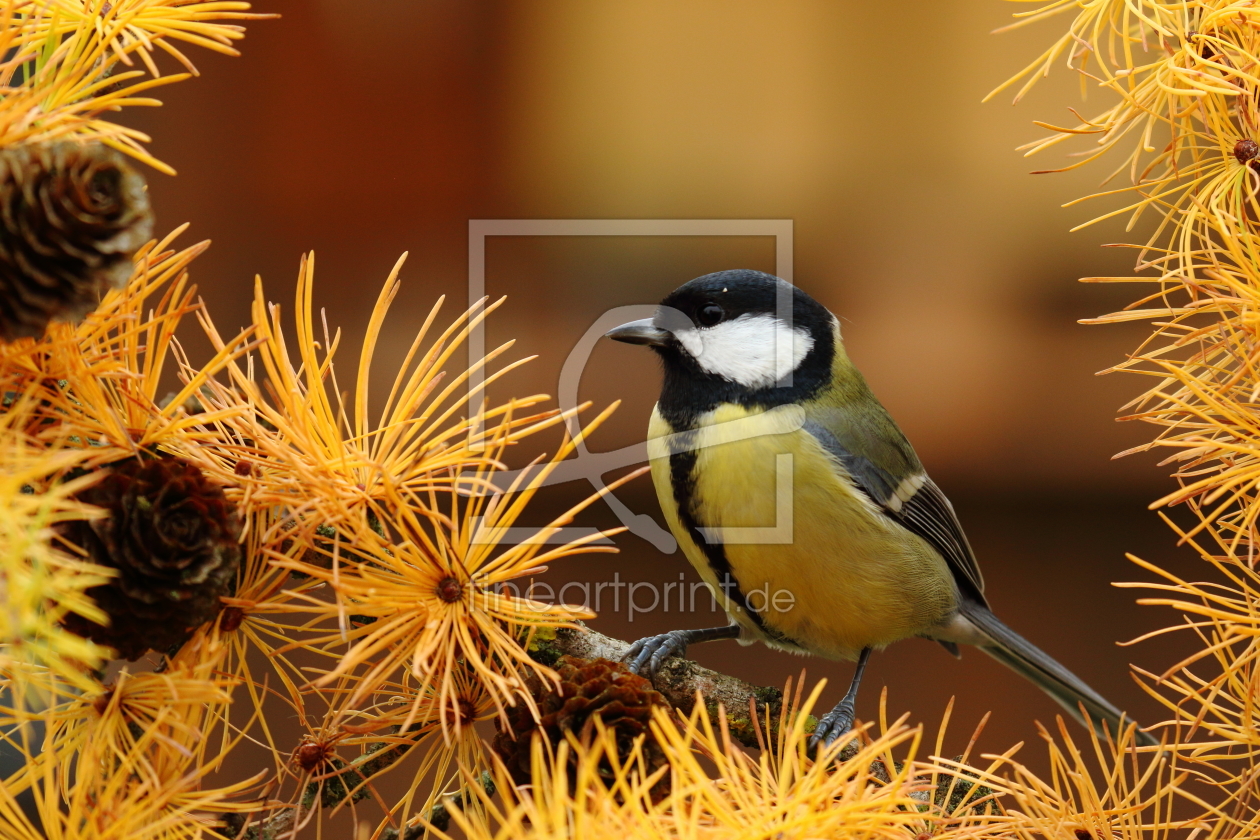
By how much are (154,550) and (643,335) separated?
2.33 ft

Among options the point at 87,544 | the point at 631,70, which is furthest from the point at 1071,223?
the point at 87,544

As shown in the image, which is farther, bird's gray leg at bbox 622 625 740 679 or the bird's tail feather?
the bird's tail feather

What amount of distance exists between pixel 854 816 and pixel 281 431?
12.9 inches

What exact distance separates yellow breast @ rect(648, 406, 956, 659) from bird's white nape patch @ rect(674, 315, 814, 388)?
4 centimetres

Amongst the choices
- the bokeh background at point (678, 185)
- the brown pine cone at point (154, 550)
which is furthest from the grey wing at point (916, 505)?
the brown pine cone at point (154, 550)

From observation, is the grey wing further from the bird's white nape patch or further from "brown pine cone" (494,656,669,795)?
"brown pine cone" (494,656,669,795)

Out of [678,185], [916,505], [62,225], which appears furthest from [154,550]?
[678,185]

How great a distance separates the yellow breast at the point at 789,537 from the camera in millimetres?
1002

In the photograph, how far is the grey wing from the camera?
109 cm

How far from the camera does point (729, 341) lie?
109 centimetres

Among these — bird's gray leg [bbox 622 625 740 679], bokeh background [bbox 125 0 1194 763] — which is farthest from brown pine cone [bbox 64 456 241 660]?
bokeh background [bbox 125 0 1194 763]

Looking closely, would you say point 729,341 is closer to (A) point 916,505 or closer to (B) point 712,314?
(B) point 712,314

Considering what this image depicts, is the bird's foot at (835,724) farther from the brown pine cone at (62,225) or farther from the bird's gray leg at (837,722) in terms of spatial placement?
the brown pine cone at (62,225)

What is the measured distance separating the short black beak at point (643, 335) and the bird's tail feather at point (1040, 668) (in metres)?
0.49
